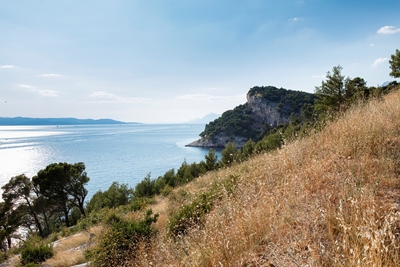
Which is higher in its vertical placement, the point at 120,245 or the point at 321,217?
the point at 321,217

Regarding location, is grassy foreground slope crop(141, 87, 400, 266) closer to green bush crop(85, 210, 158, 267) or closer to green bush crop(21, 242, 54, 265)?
green bush crop(85, 210, 158, 267)

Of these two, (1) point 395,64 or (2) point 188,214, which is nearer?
(2) point 188,214

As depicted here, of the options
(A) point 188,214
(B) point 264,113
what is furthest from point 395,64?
(B) point 264,113

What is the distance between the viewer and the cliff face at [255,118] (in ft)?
364

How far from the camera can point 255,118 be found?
128 meters

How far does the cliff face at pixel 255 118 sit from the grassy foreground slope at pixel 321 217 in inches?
3924

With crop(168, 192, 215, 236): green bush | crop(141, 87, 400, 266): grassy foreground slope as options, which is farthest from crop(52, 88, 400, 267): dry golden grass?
crop(168, 192, 215, 236): green bush

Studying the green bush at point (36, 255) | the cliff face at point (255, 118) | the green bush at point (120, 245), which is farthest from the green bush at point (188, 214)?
the cliff face at point (255, 118)

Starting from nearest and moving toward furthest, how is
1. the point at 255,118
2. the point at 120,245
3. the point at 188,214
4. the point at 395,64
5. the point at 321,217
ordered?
the point at 321,217
the point at 120,245
the point at 188,214
the point at 395,64
the point at 255,118

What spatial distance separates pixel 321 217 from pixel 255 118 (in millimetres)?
130192

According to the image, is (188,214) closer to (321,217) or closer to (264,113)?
(321,217)

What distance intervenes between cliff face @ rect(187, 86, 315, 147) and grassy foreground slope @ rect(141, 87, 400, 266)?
327ft

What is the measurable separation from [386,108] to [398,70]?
28946 millimetres

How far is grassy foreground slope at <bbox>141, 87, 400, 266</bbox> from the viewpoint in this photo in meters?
1.74
